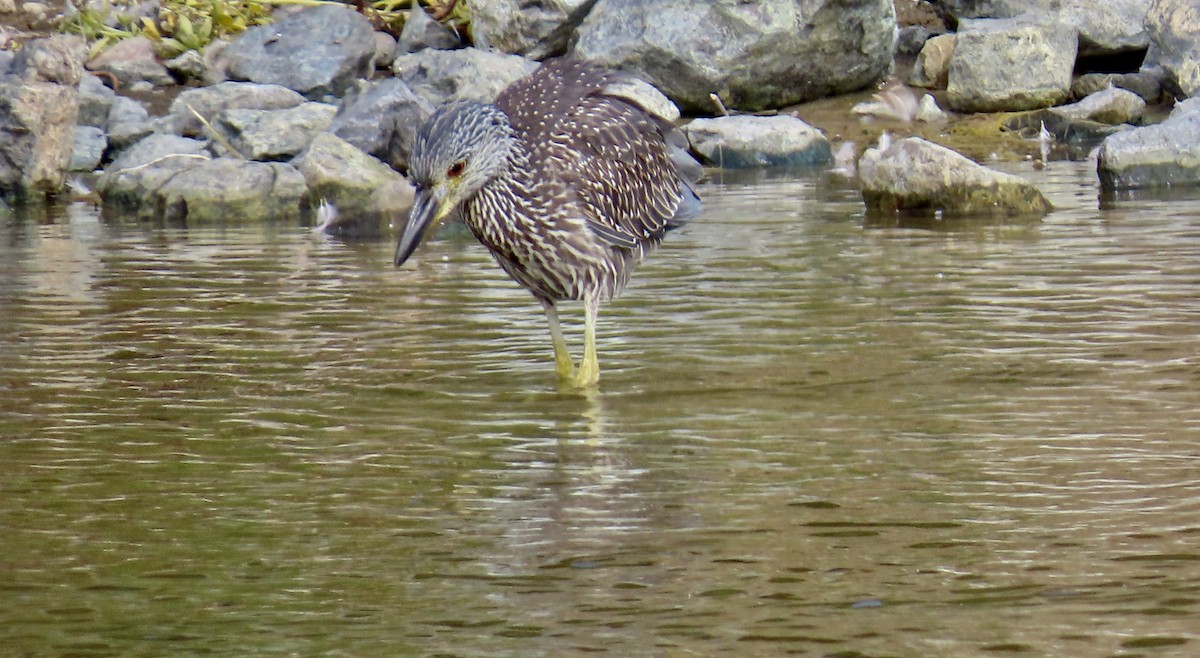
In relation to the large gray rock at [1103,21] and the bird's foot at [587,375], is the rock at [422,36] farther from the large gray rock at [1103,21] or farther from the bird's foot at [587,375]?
the bird's foot at [587,375]

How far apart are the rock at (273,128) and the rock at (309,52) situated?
2015 mm

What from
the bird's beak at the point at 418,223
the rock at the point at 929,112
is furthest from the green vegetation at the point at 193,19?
the bird's beak at the point at 418,223

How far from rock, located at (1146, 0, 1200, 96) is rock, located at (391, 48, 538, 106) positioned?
588 centimetres

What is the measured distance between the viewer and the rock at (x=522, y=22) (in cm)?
1819

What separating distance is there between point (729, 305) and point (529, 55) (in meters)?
10.6

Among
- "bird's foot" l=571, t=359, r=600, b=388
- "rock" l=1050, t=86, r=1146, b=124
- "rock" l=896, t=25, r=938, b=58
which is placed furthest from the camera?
"rock" l=896, t=25, r=938, b=58

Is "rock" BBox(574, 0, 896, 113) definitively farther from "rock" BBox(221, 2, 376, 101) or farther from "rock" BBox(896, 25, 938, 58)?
"rock" BBox(221, 2, 376, 101)

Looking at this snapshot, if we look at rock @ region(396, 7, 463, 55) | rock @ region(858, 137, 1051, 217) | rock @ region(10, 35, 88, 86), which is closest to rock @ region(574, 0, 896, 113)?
rock @ region(396, 7, 463, 55)

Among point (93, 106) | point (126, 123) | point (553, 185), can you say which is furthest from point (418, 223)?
point (93, 106)

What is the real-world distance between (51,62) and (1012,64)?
8.76 m

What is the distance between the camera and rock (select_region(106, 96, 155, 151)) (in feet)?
53.1

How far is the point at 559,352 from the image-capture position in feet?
22.1

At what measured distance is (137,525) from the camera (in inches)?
181

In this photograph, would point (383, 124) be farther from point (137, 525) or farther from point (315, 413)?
point (137, 525)
